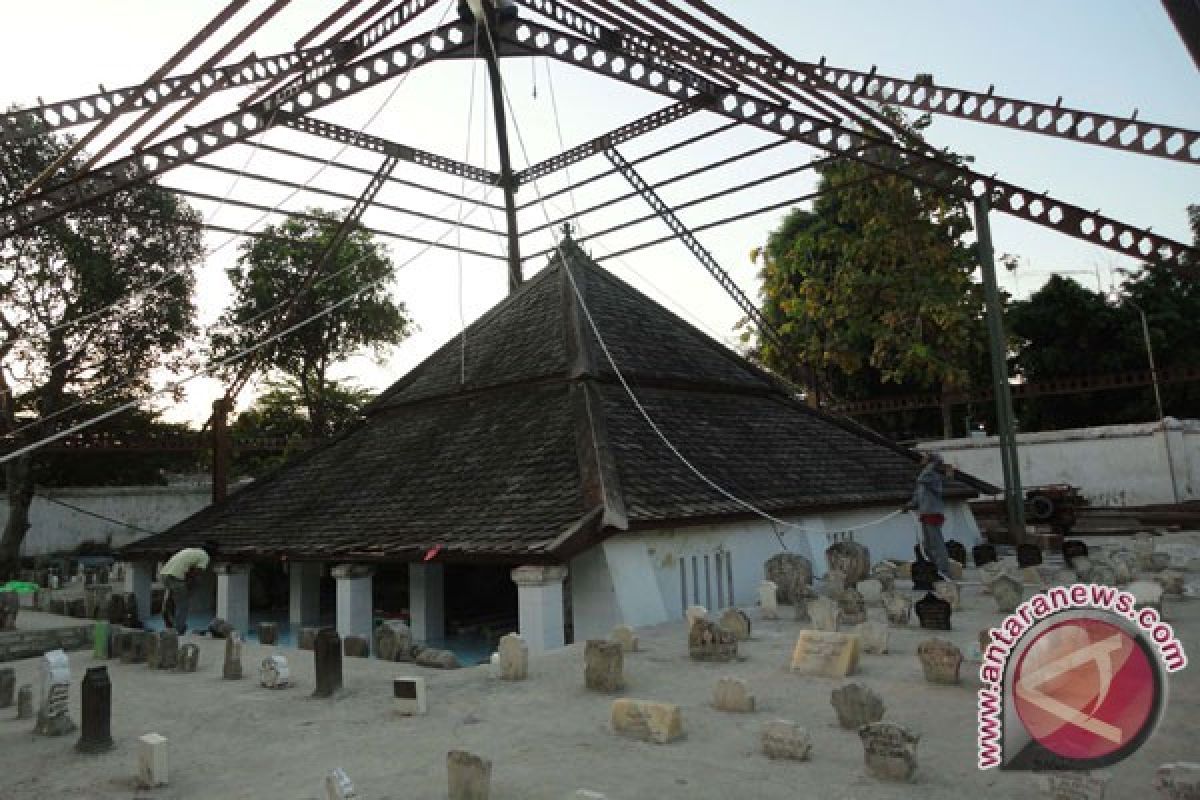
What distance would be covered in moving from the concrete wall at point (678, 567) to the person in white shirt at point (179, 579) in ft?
25.3

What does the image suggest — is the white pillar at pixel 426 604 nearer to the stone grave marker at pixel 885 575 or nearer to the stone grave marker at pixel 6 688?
the stone grave marker at pixel 6 688

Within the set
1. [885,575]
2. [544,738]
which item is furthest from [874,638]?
[885,575]

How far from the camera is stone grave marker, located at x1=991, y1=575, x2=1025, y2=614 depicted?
977 centimetres

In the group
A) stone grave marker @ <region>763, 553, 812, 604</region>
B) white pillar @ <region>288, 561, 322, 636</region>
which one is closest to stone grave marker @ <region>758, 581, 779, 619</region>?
stone grave marker @ <region>763, 553, 812, 604</region>

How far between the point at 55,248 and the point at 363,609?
17.4 metres

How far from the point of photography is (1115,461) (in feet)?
72.2

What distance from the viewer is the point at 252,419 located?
130 feet

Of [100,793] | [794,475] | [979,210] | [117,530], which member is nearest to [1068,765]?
[100,793]

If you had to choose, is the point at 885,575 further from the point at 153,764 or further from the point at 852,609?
the point at 153,764

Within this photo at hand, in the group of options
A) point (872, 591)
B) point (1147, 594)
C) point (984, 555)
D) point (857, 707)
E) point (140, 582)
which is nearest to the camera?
point (857, 707)

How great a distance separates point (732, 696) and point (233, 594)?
38.0 feet

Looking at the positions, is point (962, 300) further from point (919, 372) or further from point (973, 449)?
point (973, 449)

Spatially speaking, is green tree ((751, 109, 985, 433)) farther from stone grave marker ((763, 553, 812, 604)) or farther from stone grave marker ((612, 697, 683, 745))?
stone grave marker ((612, 697, 683, 745))

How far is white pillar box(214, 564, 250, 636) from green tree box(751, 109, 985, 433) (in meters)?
18.2
